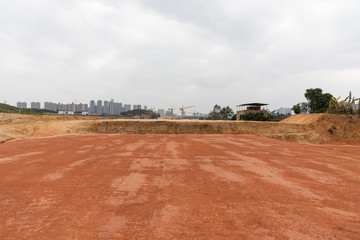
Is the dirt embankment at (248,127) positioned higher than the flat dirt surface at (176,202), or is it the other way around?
the dirt embankment at (248,127)

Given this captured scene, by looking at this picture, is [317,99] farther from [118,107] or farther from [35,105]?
[35,105]

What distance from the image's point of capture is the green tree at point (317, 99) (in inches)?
1716

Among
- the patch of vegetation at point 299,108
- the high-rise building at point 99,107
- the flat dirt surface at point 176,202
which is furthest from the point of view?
the high-rise building at point 99,107

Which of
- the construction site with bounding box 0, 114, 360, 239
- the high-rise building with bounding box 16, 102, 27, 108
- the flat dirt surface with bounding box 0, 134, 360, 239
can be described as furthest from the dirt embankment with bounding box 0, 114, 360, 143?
the high-rise building with bounding box 16, 102, 27, 108

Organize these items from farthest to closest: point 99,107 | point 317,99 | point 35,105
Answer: point 99,107, point 35,105, point 317,99

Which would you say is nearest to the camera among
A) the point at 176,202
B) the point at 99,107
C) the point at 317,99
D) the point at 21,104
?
the point at 176,202

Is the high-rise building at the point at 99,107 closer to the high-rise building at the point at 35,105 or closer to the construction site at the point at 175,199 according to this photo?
the high-rise building at the point at 35,105

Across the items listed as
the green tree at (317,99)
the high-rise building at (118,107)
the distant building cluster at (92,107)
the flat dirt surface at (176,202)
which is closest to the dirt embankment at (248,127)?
the flat dirt surface at (176,202)

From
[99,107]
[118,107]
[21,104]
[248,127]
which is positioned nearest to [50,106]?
[21,104]

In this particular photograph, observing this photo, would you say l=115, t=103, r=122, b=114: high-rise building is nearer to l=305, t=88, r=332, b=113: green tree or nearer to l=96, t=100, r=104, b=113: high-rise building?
l=96, t=100, r=104, b=113: high-rise building

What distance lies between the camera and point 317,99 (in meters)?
44.8

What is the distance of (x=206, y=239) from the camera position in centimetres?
228

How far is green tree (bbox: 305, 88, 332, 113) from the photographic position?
143 feet

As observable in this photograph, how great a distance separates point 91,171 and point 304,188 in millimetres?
6223
